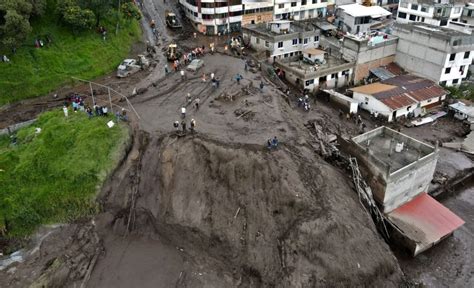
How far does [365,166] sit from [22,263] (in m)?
31.3

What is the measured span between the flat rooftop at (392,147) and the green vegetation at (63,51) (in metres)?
36.4

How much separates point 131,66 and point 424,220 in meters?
41.0

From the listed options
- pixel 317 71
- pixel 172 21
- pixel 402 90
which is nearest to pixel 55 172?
pixel 317 71

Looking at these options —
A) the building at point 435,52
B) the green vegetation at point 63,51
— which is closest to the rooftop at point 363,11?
the building at point 435,52

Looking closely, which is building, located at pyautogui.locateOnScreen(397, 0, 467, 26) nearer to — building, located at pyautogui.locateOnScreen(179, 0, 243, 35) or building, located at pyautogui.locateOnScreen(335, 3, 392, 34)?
building, located at pyautogui.locateOnScreen(335, 3, 392, 34)

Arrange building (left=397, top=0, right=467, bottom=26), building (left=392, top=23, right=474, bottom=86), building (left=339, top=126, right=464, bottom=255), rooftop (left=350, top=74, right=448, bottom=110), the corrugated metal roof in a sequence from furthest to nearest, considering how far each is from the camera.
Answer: building (left=397, top=0, right=467, bottom=26)
the corrugated metal roof
building (left=392, top=23, right=474, bottom=86)
rooftop (left=350, top=74, right=448, bottom=110)
building (left=339, top=126, right=464, bottom=255)

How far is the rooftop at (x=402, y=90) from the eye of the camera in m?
56.8

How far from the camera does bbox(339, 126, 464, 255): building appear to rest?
38.5m

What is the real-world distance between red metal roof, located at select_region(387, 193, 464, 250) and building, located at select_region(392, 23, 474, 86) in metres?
27.3

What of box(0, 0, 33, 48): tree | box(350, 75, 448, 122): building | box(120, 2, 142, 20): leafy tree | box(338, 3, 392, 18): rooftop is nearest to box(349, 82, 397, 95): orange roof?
box(350, 75, 448, 122): building

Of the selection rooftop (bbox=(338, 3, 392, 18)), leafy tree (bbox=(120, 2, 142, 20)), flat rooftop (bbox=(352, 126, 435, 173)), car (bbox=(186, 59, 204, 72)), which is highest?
leafy tree (bbox=(120, 2, 142, 20))

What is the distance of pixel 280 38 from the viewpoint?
64.9 m

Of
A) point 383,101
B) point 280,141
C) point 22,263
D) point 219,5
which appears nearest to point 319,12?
point 219,5

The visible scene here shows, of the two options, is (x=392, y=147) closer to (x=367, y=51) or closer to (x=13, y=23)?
(x=367, y=51)
